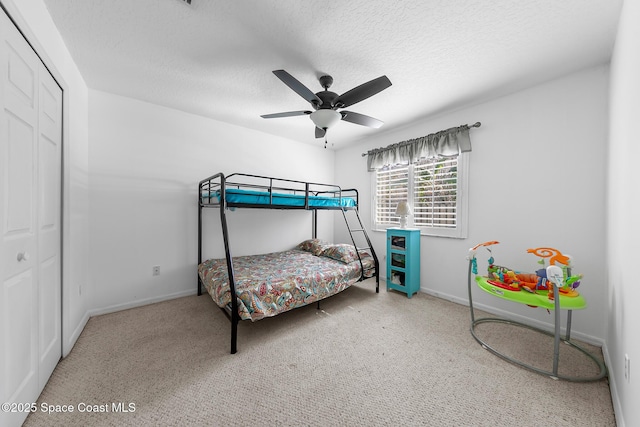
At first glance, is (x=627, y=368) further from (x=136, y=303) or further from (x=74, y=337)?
(x=136, y=303)

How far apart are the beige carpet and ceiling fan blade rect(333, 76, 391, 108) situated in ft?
7.23

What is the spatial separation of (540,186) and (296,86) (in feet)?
8.47

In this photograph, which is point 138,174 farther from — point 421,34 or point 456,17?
point 456,17

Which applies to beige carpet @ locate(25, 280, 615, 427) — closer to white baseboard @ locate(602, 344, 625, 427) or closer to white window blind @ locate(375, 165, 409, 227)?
white baseboard @ locate(602, 344, 625, 427)

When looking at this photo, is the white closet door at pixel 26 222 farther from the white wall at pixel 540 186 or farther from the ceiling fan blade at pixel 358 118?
the white wall at pixel 540 186

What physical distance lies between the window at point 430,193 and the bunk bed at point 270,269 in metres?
0.75

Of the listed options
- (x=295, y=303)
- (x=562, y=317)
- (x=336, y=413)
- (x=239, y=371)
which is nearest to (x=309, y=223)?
(x=295, y=303)

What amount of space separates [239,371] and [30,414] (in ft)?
3.68

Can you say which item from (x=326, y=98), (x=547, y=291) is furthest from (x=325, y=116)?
(x=547, y=291)

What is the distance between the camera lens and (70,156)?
73.2 inches

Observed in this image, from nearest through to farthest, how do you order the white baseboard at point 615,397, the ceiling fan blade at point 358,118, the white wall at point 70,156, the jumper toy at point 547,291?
the white baseboard at point 615,397 → the white wall at point 70,156 → the jumper toy at point 547,291 → the ceiling fan blade at point 358,118

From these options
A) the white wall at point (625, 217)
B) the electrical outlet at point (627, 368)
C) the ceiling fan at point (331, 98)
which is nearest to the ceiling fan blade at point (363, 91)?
the ceiling fan at point (331, 98)

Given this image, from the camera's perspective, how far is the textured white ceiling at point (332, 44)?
1449 millimetres

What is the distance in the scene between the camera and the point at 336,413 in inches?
51.9
